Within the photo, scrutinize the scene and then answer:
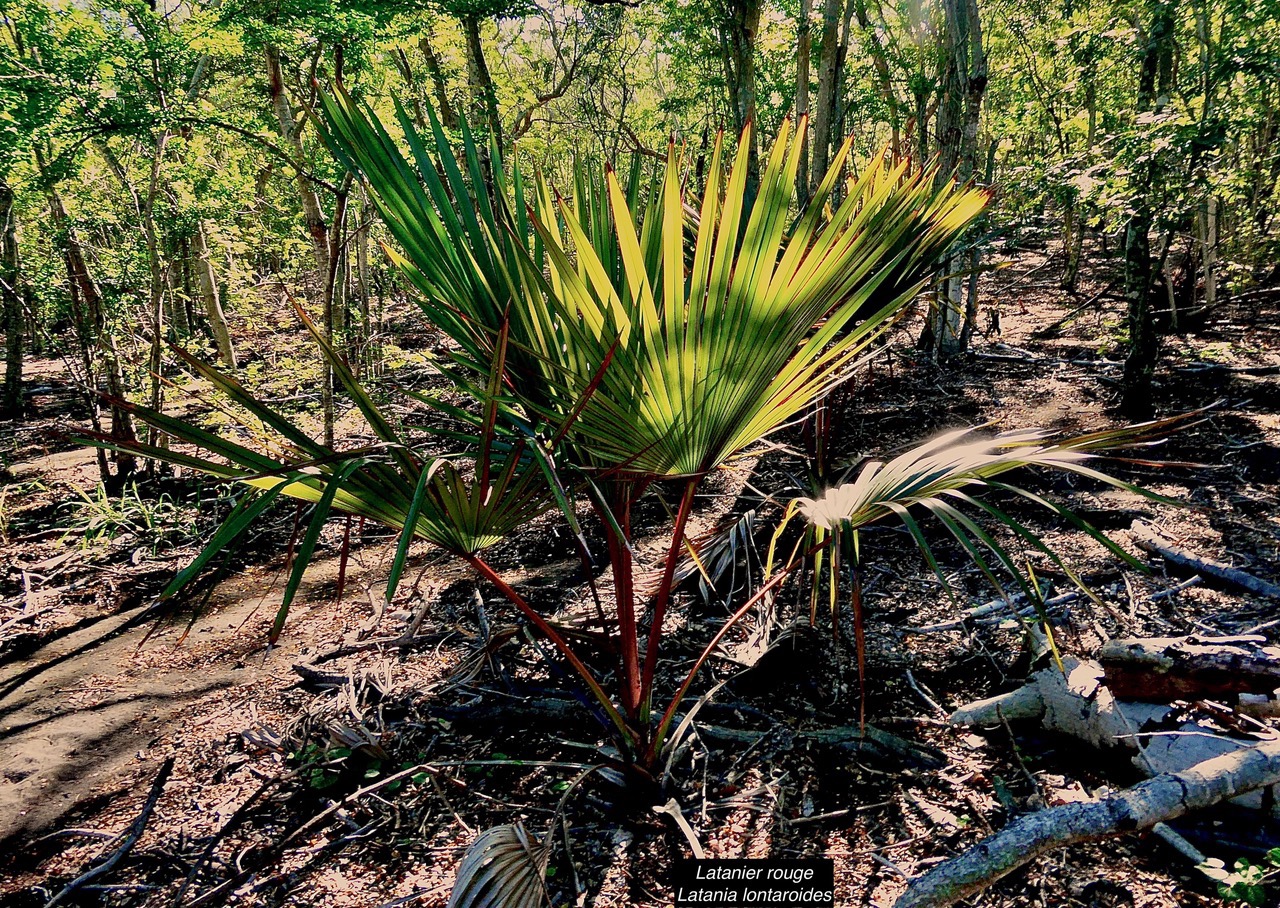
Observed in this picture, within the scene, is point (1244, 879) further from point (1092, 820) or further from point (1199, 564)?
point (1199, 564)

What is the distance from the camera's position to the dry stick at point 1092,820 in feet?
4.10

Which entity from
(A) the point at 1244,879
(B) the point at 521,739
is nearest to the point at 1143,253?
(A) the point at 1244,879

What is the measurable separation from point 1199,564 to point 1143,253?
2.82 meters

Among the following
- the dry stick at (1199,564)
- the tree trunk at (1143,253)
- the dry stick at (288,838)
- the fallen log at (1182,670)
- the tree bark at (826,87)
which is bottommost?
the dry stick at (288,838)

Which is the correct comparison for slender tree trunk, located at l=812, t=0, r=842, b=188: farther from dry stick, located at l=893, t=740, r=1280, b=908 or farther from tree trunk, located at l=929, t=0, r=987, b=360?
dry stick, located at l=893, t=740, r=1280, b=908

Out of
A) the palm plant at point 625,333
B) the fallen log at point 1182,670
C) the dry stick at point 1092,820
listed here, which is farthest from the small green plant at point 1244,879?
the palm plant at point 625,333

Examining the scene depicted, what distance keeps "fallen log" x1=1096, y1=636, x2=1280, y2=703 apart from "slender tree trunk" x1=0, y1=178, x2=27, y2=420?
21.6 feet

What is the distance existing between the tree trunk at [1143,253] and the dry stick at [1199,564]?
7.04ft

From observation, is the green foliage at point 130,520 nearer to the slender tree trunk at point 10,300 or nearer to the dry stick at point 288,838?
the slender tree trunk at point 10,300

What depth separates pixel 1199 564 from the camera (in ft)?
8.86

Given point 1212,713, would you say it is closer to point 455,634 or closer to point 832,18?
point 455,634

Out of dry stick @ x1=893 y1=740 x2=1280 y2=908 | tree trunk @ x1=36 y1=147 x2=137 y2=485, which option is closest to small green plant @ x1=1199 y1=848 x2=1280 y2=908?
dry stick @ x1=893 y1=740 x2=1280 y2=908

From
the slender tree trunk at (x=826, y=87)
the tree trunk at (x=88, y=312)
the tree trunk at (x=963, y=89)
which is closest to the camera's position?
the tree trunk at (x=88, y=312)

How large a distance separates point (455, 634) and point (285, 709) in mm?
738
